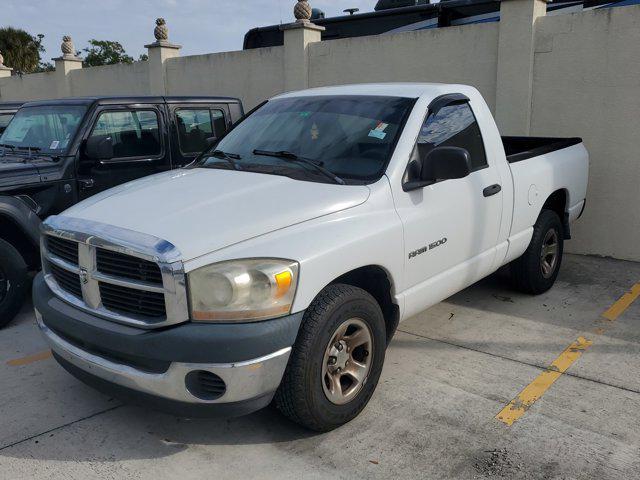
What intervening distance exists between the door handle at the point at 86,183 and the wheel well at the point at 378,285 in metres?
3.07

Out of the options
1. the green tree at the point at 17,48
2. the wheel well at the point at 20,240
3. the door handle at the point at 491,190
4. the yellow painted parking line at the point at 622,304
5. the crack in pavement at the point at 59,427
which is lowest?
the crack in pavement at the point at 59,427

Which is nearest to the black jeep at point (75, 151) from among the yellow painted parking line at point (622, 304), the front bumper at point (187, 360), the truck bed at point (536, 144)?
the front bumper at point (187, 360)

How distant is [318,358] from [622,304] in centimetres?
360

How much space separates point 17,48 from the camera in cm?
2895

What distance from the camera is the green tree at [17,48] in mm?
28703

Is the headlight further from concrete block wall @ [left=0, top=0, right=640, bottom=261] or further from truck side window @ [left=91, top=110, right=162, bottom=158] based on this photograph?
concrete block wall @ [left=0, top=0, right=640, bottom=261]

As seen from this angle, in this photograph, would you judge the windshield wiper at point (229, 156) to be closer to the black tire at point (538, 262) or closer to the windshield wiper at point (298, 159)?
the windshield wiper at point (298, 159)

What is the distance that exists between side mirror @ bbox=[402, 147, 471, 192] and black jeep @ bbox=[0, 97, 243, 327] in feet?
10.2

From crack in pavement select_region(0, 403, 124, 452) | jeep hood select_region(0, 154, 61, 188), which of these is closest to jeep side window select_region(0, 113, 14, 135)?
jeep hood select_region(0, 154, 61, 188)

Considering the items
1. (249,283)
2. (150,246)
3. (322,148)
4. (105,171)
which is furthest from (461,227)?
(105,171)

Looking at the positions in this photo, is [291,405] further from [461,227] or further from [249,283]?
[461,227]

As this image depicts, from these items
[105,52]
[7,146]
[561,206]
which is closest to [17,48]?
[105,52]

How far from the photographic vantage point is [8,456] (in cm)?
314

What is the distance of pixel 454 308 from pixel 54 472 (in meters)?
3.44
